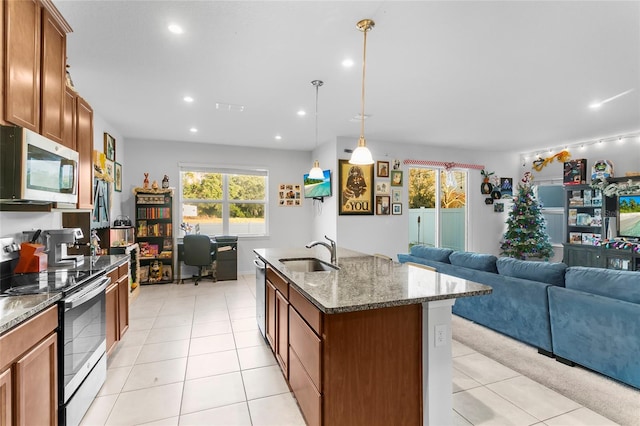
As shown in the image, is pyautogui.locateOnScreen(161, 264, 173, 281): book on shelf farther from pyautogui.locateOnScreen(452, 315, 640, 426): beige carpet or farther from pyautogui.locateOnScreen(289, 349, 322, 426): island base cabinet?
pyautogui.locateOnScreen(452, 315, 640, 426): beige carpet

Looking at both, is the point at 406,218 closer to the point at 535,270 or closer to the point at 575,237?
the point at 575,237

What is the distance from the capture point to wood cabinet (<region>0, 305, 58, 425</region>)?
133cm

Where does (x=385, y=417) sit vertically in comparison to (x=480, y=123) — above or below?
below

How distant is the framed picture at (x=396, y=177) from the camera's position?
20.1 ft

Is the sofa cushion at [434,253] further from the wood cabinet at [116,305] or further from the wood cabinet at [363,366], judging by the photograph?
the wood cabinet at [116,305]

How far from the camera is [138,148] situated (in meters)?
5.90

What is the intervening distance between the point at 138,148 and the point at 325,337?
5.82 m

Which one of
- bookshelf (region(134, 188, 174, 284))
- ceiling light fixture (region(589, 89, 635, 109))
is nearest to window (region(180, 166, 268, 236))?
bookshelf (region(134, 188, 174, 284))

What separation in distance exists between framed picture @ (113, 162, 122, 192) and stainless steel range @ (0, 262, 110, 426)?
3.43 metres

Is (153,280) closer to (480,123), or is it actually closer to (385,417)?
(385,417)

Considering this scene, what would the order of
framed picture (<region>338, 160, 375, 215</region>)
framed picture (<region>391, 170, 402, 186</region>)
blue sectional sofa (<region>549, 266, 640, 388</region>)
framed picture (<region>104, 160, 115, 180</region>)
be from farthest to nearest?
1. framed picture (<region>391, 170, 402, 186</region>)
2. framed picture (<region>338, 160, 375, 215</region>)
3. framed picture (<region>104, 160, 115, 180</region>)
4. blue sectional sofa (<region>549, 266, 640, 388</region>)

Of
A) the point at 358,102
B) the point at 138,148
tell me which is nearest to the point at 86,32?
the point at 358,102

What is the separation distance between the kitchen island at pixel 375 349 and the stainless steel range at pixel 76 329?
4.33 feet

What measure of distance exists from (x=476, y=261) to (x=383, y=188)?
2.84 metres
